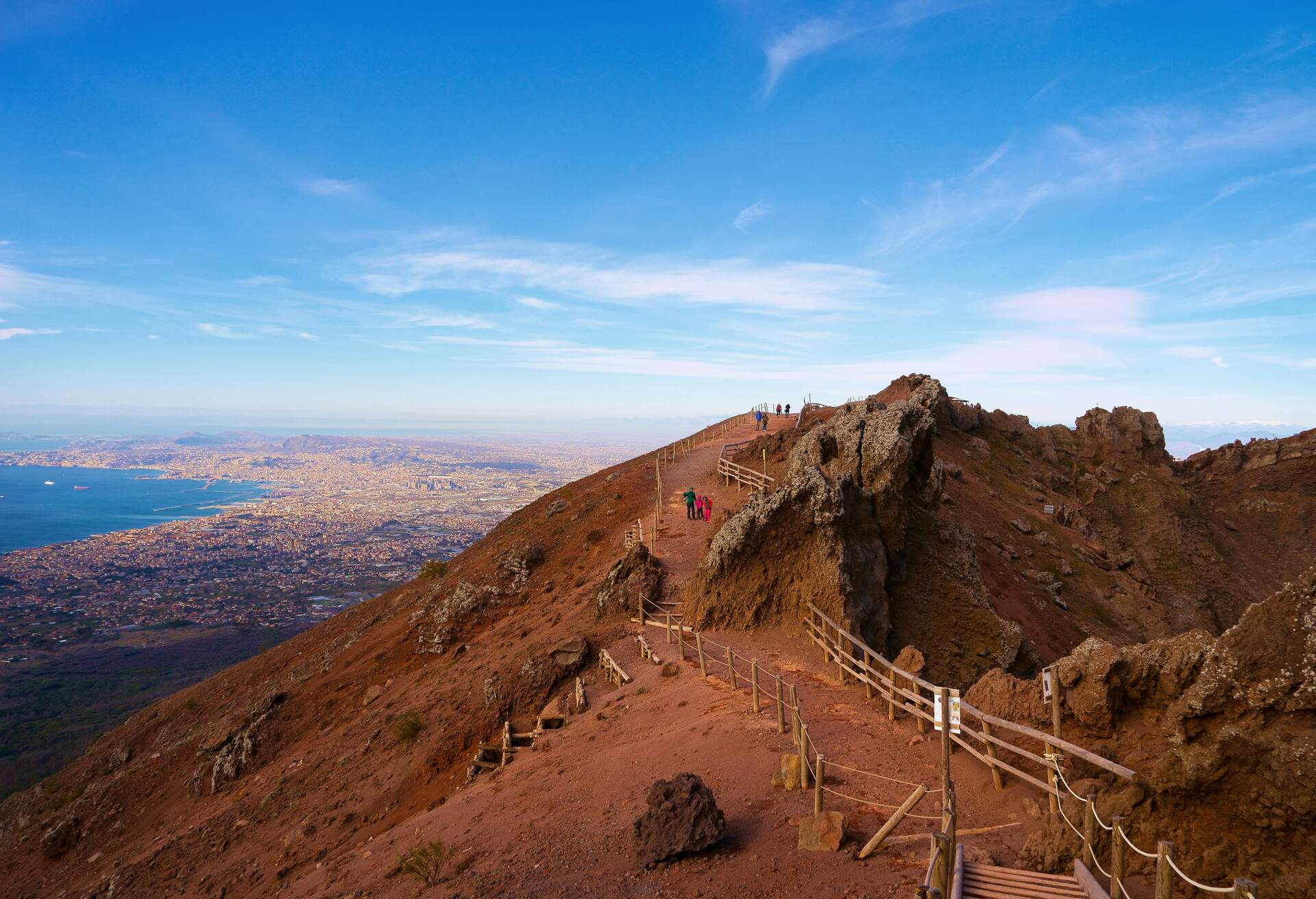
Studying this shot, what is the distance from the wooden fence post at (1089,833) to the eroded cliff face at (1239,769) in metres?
0.14

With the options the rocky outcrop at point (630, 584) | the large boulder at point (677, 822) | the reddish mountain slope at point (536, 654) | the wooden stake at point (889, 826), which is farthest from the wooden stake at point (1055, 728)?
the rocky outcrop at point (630, 584)

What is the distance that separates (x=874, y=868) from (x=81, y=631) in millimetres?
85311

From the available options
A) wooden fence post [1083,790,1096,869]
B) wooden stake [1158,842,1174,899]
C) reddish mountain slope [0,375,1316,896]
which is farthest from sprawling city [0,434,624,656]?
wooden stake [1158,842,1174,899]

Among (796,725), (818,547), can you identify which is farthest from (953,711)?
(818,547)

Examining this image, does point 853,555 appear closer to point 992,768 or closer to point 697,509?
point 992,768

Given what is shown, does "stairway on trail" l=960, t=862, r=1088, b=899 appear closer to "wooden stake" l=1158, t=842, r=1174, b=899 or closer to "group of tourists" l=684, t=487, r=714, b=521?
"wooden stake" l=1158, t=842, r=1174, b=899

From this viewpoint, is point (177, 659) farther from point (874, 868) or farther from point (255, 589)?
point (874, 868)

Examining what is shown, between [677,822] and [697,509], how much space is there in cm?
2106

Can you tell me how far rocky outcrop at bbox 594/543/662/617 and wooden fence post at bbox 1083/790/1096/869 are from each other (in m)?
14.8

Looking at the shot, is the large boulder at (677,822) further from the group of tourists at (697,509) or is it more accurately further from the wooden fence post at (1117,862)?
the group of tourists at (697,509)

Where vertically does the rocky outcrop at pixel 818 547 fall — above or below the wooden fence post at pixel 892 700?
above

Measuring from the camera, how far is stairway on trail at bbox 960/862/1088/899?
20.7ft

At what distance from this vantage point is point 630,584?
70.9ft

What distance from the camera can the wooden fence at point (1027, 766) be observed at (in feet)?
19.0
